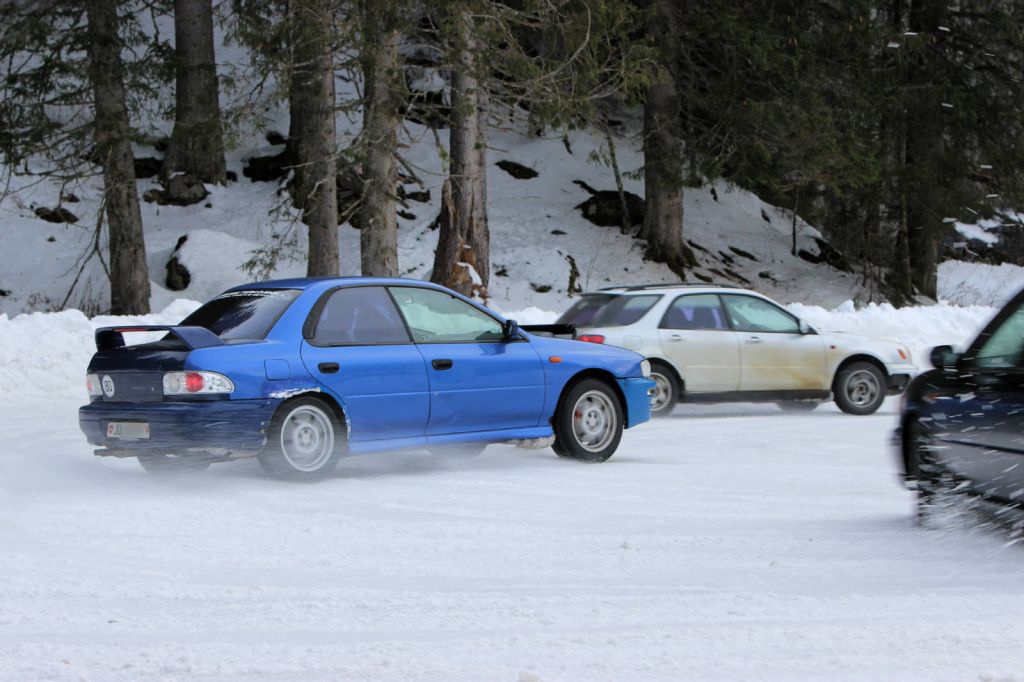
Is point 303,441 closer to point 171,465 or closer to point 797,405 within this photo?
point 171,465

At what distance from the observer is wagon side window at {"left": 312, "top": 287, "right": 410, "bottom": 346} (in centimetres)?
1049

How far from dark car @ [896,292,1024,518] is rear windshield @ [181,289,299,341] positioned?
4.54 meters

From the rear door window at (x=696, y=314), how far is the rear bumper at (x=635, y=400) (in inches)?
155

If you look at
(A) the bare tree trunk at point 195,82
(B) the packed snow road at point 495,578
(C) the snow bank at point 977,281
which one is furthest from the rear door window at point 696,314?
(C) the snow bank at point 977,281

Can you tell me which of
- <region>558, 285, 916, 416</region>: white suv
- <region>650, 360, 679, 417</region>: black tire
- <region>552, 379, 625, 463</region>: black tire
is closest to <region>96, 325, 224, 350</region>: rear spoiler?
<region>552, 379, 625, 463</region>: black tire

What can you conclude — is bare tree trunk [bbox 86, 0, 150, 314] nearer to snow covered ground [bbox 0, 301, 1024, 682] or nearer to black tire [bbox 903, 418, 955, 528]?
snow covered ground [bbox 0, 301, 1024, 682]

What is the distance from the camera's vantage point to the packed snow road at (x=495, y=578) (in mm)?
5223

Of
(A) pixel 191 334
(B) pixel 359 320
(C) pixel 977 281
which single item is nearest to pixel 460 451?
(B) pixel 359 320

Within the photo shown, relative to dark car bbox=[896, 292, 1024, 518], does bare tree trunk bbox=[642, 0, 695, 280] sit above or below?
above

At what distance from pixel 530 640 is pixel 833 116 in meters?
25.9

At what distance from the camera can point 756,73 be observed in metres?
30.6

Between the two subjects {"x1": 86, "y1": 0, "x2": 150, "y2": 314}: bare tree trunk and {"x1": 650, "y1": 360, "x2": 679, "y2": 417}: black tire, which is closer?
{"x1": 650, "y1": 360, "x2": 679, "y2": 417}: black tire

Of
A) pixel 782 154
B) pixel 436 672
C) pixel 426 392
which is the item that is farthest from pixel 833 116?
pixel 436 672

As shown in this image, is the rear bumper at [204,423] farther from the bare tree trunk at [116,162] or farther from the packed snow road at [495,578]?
the bare tree trunk at [116,162]
